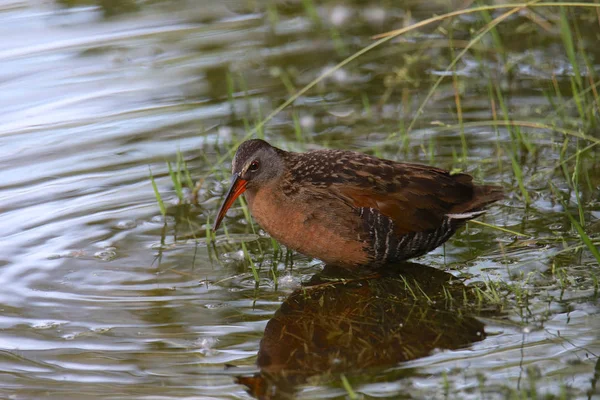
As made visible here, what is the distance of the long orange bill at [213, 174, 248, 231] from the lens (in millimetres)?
5625

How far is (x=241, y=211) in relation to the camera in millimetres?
6617

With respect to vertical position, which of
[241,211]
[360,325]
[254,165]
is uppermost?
[254,165]

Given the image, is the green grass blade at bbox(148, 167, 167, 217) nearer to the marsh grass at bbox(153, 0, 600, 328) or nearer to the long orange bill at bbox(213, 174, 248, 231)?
the marsh grass at bbox(153, 0, 600, 328)

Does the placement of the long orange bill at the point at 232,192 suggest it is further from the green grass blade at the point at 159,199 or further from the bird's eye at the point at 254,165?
the green grass blade at the point at 159,199

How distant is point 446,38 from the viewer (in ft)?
29.1

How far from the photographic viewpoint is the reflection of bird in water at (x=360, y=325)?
14.8 feet

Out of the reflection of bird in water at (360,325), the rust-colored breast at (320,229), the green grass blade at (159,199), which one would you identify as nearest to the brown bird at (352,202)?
the rust-colored breast at (320,229)

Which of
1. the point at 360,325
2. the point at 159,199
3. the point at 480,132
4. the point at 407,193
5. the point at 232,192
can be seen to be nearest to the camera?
the point at 360,325

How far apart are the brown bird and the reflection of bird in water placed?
192 mm

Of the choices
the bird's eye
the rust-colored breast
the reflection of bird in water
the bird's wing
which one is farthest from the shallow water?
the bird's eye

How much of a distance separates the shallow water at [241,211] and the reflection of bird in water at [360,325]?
0.05 feet

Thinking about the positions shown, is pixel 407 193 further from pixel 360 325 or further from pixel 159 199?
pixel 159 199

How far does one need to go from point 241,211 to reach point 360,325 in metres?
1.90

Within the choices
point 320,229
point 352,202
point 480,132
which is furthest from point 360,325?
point 480,132
